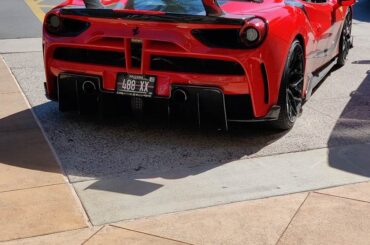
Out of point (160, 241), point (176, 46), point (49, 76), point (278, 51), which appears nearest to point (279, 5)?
point (278, 51)

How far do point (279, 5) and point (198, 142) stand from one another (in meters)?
1.44

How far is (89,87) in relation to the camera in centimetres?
523

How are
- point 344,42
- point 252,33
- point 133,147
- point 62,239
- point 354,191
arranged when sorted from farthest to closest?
point 344,42
point 133,147
point 252,33
point 354,191
point 62,239

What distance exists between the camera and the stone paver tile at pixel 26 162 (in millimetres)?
4336

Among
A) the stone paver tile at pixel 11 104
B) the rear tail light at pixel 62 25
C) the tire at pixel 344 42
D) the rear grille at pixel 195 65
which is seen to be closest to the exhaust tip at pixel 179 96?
the rear grille at pixel 195 65

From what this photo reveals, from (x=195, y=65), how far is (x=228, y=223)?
158 centimetres

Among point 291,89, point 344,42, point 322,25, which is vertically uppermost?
point 322,25

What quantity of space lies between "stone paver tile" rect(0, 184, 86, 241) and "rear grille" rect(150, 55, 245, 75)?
4.32ft

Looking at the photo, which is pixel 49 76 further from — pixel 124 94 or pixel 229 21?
pixel 229 21

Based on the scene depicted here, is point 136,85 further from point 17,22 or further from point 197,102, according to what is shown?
point 17,22

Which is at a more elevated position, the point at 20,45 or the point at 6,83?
the point at 6,83

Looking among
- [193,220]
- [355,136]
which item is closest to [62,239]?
[193,220]

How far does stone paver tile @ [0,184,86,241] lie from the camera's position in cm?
361

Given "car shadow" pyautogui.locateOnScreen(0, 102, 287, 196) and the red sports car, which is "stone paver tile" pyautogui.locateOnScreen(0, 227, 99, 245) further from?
the red sports car
